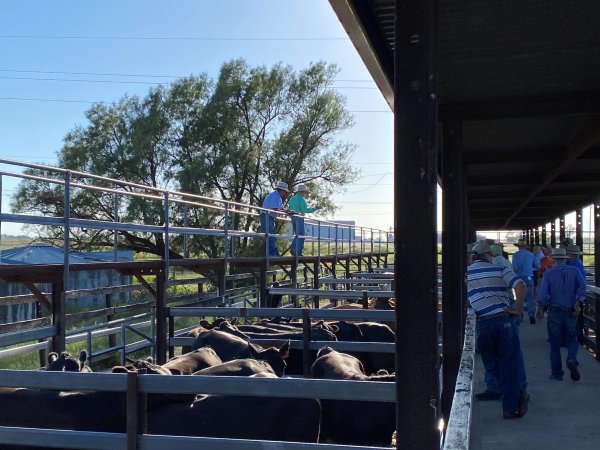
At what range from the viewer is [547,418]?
7418 mm

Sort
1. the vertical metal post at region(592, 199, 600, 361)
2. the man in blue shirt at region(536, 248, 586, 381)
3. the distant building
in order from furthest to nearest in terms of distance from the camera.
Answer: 1. the distant building
2. the vertical metal post at region(592, 199, 600, 361)
3. the man in blue shirt at region(536, 248, 586, 381)

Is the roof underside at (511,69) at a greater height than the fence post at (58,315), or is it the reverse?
the roof underside at (511,69)

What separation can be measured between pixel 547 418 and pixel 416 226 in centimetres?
553

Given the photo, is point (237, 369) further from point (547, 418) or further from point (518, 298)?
point (547, 418)

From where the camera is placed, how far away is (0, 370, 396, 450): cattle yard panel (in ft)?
11.2

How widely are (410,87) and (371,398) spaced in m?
1.54

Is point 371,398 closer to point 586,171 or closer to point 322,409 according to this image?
point 322,409

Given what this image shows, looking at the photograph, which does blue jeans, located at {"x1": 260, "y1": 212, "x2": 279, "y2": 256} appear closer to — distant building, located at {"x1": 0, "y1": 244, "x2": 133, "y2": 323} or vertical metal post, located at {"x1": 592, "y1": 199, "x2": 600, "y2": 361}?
Result: distant building, located at {"x1": 0, "y1": 244, "x2": 133, "y2": 323}

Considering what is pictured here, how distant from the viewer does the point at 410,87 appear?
2.75 m

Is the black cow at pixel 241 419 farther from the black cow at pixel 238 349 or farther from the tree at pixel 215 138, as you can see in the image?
the tree at pixel 215 138

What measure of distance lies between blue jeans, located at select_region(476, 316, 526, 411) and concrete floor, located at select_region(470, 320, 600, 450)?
0.96 ft

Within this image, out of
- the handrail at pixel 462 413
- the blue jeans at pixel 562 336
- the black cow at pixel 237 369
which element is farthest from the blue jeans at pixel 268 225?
the handrail at pixel 462 413

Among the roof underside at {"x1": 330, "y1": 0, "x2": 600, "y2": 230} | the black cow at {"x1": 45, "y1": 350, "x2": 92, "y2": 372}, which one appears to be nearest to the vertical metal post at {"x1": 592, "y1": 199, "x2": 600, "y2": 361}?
the roof underside at {"x1": 330, "y1": 0, "x2": 600, "y2": 230}

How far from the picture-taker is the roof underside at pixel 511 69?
13.1ft
